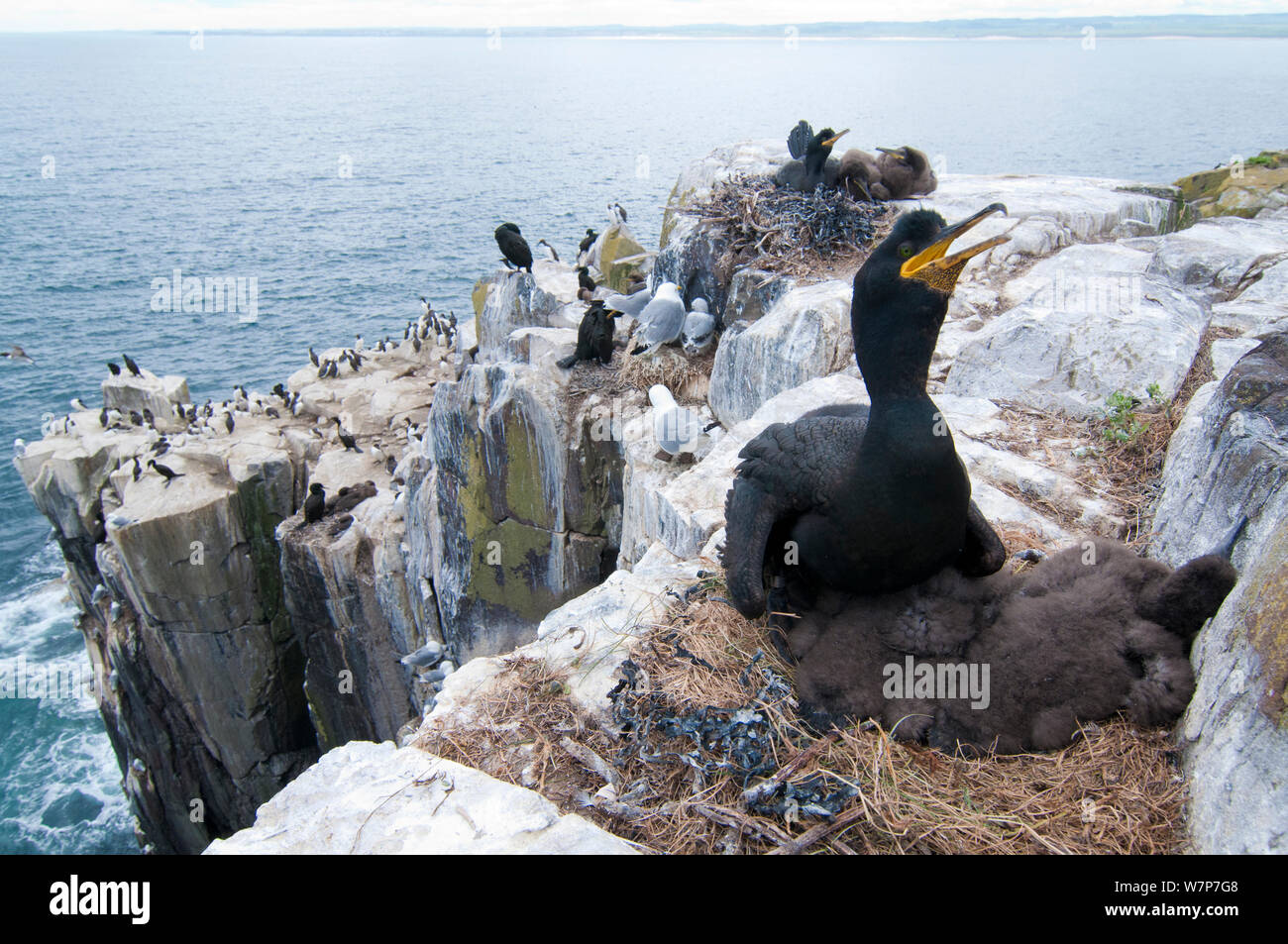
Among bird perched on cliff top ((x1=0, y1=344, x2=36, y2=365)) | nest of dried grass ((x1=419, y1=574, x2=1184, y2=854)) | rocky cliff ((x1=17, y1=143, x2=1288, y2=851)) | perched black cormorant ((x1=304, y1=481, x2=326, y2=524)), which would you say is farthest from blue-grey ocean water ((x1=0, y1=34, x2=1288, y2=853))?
nest of dried grass ((x1=419, y1=574, x2=1184, y2=854))

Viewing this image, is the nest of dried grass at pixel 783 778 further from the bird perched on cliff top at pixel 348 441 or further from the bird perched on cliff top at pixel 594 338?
the bird perched on cliff top at pixel 348 441

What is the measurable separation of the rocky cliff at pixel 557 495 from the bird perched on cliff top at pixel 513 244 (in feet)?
2.69

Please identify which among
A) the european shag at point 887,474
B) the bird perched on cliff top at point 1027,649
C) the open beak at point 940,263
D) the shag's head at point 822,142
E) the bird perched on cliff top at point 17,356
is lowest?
the bird perched on cliff top at point 17,356

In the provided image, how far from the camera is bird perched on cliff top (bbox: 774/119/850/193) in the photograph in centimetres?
1021

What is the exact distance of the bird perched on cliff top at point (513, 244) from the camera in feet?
51.0

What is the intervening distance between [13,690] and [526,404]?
18549mm

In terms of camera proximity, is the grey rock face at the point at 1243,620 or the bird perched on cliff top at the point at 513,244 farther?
the bird perched on cliff top at the point at 513,244

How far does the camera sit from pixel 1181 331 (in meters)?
5.82

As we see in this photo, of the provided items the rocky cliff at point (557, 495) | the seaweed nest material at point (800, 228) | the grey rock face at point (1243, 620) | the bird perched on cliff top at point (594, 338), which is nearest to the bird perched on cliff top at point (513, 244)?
the rocky cliff at point (557, 495)

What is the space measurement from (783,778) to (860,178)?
9.51 m

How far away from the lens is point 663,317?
35.3 feet

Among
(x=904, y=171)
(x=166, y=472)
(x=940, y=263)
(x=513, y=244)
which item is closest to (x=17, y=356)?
(x=166, y=472)
